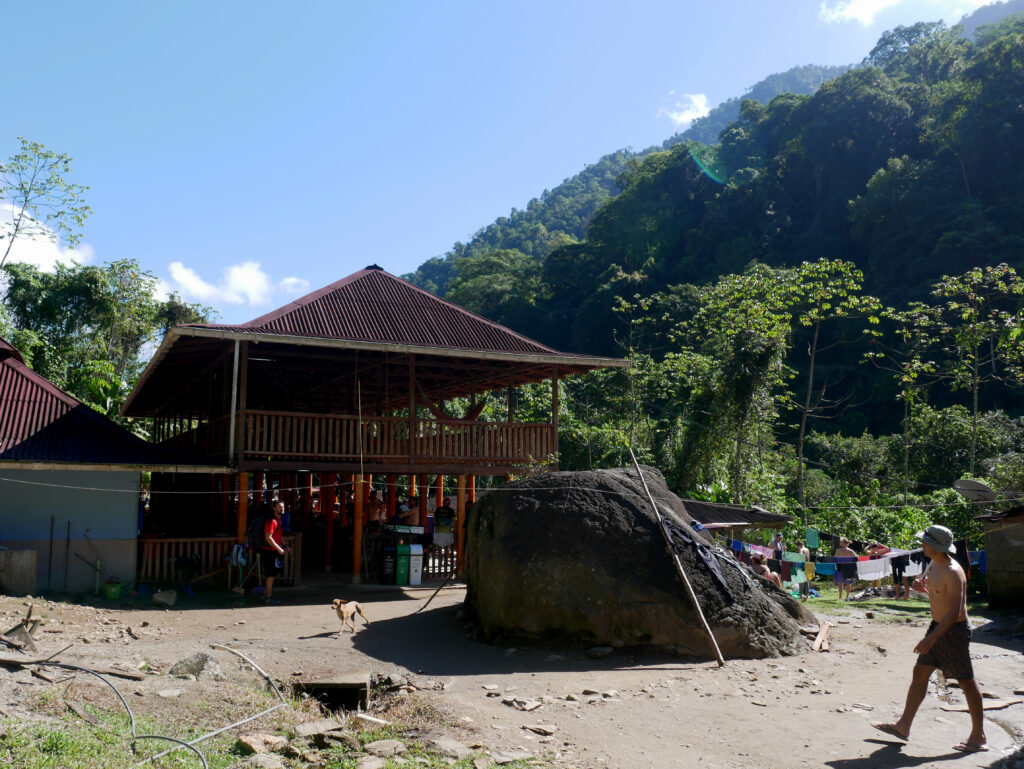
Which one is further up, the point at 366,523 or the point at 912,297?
the point at 912,297

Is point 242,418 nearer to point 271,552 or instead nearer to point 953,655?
point 271,552

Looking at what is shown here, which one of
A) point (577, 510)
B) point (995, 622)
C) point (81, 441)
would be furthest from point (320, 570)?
point (995, 622)

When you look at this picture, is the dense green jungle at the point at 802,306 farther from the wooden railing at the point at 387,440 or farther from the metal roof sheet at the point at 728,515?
the wooden railing at the point at 387,440

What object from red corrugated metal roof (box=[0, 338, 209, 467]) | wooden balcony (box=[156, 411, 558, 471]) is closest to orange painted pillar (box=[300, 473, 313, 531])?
wooden balcony (box=[156, 411, 558, 471])

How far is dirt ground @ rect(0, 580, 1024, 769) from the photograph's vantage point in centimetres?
623

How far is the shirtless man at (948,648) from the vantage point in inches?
234

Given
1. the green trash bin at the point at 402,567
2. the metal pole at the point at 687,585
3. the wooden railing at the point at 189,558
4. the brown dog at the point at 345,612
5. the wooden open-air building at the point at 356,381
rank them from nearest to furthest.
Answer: the metal pole at the point at 687,585 < the brown dog at the point at 345,612 < the wooden railing at the point at 189,558 < the wooden open-air building at the point at 356,381 < the green trash bin at the point at 402,567

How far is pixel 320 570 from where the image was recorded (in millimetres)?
18594

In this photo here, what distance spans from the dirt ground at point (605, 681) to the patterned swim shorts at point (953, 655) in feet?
1.88

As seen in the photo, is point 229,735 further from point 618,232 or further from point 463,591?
point 618,232

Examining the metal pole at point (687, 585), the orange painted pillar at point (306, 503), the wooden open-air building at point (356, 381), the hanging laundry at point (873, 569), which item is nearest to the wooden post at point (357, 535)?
the wooden open-air building at point (356, 381)

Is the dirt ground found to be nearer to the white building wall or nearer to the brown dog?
the brown dog

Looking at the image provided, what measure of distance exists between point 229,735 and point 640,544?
5276 millimetres

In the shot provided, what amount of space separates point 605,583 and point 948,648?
427 centimetres
